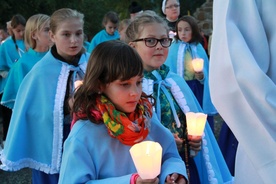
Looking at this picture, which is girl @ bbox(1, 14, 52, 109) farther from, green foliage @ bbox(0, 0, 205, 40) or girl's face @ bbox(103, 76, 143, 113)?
green foliage @ bbox(0, 0, 205, 40)

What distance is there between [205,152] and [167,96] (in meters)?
0.48

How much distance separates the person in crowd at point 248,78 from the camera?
4.97 ft

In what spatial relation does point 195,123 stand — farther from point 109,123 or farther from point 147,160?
point 147,160

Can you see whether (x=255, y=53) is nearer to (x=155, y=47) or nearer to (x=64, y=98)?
(x=155, y=47)

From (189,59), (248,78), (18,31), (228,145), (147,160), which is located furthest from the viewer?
(18,31)

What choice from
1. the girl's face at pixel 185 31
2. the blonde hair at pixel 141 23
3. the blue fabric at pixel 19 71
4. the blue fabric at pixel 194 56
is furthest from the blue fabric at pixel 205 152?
the girl's face at pixel 185 31

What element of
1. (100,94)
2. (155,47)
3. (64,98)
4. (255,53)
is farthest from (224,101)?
(64,98)

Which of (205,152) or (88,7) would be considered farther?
(88,7)

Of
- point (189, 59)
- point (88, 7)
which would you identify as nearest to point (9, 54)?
point (189, 59)

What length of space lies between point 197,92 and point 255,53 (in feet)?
12.6

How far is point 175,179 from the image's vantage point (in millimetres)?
2072

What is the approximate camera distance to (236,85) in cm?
156

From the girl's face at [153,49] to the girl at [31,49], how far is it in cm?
203


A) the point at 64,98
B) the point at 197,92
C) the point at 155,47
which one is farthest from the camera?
the point at 197,92
